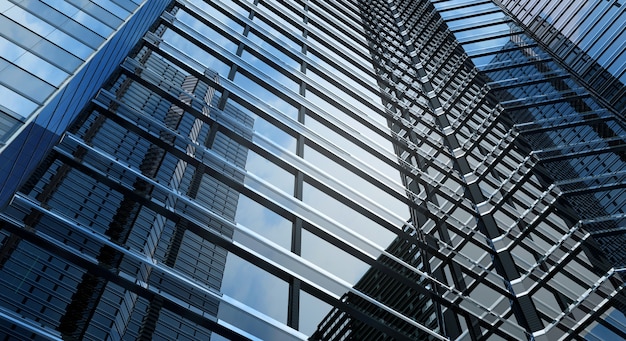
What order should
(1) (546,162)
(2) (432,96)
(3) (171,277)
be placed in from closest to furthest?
(3) (171,277), (1) (546,162), (2) (432,96)

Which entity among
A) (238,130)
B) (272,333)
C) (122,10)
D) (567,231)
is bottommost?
(272,333)

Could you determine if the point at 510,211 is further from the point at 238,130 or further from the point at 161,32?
the point at 161,32

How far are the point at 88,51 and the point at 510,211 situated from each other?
12.4 m

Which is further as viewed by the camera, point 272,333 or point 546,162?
point 546,162

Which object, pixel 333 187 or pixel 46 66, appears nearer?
pixel 46 66

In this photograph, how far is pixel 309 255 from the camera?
462 inches

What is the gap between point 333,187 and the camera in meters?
14.3

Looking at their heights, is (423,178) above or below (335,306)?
above

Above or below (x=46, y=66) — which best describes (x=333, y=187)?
below

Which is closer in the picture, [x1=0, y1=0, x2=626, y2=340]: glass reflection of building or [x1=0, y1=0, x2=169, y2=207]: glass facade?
[x1=0, y1=0, x2=169, y2=207]: glass facade

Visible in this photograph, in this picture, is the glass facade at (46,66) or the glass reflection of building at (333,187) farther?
the glass reflection of building at (333,187)

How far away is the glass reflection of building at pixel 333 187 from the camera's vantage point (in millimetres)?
9594

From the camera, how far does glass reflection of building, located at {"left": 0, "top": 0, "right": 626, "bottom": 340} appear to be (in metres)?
9.59

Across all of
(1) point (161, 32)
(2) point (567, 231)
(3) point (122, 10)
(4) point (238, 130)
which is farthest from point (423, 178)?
(3) point (122, 10)
